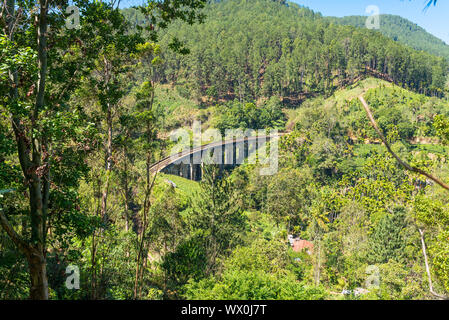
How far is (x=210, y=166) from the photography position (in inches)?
790

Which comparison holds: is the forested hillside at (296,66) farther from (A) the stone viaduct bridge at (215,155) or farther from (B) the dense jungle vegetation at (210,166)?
(A) the stone viaduct bridge at (215,155)

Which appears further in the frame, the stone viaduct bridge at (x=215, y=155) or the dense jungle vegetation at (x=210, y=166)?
the stone viaduct bridge at (x=215, y=155)

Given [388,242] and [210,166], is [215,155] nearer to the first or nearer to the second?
[210,166]

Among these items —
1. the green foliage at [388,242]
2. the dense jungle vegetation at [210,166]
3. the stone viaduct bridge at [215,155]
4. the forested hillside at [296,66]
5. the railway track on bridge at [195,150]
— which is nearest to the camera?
the dense jungle vegetation at [210,166]

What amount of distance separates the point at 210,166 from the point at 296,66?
2402 inches

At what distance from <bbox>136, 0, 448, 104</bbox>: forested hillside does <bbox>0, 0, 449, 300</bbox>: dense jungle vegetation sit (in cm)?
48

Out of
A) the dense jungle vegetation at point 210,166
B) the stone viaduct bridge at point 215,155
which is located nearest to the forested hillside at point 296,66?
the dense jungle vegetation at point 210,166

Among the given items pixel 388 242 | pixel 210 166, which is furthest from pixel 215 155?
pixel 388 242

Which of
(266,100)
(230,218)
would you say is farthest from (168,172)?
(266,100)

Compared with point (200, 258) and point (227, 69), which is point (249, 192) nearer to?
point (200, 258)

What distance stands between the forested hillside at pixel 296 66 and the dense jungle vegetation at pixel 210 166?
18.7 inches

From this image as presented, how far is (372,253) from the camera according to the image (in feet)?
82.5

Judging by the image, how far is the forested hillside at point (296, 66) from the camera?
7025cm

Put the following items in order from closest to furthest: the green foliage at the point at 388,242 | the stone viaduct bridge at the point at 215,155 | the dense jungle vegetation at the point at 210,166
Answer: the dense jungle vegetation at the point at 210,166 → the green foliage at the point at 388,242 → the stone viaduct bridge at the point at 215,155
